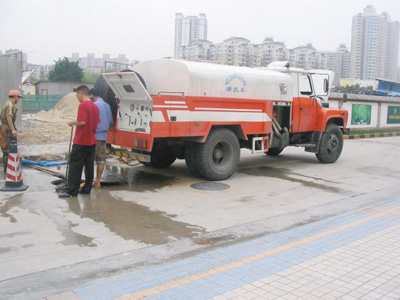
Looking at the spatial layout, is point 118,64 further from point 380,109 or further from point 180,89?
point 380,109

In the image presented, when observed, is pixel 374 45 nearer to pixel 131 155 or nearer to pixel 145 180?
pixel 145 180

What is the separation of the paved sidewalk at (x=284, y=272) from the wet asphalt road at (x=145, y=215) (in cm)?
33

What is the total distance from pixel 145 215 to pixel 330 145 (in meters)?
7.67

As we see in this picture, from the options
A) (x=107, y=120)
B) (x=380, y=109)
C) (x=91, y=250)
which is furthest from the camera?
(x=380, y=109)

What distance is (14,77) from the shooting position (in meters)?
13.7

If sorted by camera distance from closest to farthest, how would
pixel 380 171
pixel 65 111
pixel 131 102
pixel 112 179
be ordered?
pixel 131 102 < pixel 112 179 < pixel 380 171 < pixel 65 111

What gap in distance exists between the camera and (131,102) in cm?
838

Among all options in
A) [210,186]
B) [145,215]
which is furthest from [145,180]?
[145,215]

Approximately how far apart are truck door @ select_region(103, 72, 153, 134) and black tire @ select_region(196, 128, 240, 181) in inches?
55.3

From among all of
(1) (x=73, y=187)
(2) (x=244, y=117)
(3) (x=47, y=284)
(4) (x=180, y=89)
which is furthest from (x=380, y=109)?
(3) (x=47, y=284)

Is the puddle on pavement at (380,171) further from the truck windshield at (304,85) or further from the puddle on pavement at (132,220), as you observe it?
the puddle on pavement at (132,220)

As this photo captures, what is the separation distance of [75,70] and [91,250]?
6125 centimetres

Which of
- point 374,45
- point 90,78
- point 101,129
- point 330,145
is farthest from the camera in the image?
point 90,78

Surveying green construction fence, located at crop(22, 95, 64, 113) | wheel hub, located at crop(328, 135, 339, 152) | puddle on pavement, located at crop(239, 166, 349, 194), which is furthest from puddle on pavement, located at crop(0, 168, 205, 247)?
green construction fence, located at crop(22, 95, 64, 113)
